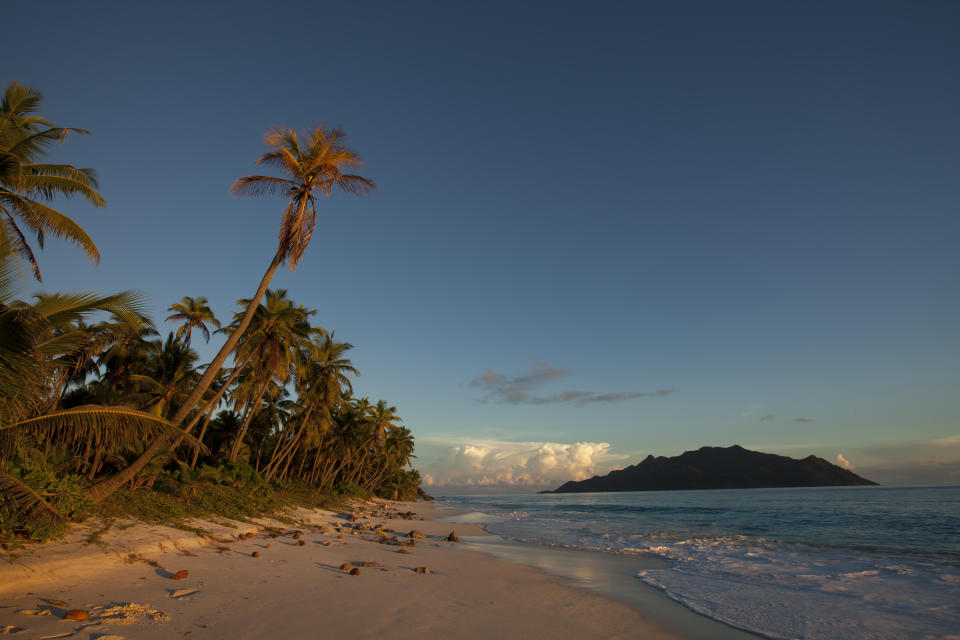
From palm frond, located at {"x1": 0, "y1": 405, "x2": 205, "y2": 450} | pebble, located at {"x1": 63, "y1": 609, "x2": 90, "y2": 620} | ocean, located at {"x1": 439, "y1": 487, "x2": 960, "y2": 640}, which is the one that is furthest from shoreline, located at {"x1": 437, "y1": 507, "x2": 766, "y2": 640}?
palm frond, located at {"x1": 0, "y1": 405, "x2": 205, "y2": 450}

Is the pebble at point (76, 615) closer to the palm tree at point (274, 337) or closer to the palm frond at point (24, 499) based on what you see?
the palm frond at point (24, 499)

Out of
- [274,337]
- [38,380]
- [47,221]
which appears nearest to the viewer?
[38,380]

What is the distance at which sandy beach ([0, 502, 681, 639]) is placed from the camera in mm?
6156

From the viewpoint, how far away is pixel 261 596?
7785mm

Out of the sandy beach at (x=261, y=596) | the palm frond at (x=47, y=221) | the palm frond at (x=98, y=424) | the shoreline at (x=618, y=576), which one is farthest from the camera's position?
the palm frond at (x=47, y=221)

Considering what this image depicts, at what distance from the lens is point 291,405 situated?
35875mm

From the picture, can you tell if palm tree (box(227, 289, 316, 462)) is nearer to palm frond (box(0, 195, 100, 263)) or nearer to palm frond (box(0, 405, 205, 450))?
palm frond (box(0, 195, 100, 263))

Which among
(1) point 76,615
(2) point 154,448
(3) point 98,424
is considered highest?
(3) point 98,424

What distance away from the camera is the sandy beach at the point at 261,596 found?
616 cm

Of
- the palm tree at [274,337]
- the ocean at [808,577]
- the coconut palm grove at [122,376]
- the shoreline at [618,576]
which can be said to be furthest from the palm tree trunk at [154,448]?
the ocean at [808,577]

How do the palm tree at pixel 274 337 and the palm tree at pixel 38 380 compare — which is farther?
the palm tree at pixel 274 337

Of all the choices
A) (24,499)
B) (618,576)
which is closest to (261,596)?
(24,499)

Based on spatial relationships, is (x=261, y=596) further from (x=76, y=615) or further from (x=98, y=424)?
(x=98, y=424)

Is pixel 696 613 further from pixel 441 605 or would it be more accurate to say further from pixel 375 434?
pixel 375 434
